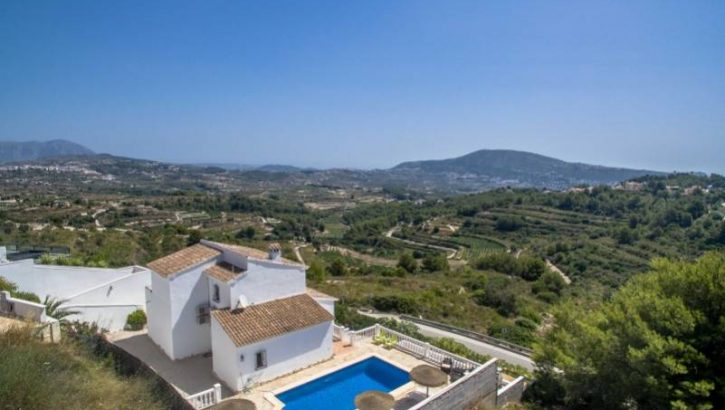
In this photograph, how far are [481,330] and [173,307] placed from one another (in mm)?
18875

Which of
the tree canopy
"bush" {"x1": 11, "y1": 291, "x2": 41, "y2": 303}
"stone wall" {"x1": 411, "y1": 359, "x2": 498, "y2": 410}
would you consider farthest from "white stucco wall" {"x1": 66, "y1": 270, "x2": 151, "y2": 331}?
the tree canopy

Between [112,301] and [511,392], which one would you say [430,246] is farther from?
[511,392]

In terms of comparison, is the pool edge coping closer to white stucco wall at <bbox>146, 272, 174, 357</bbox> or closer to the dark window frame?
the dark window frame

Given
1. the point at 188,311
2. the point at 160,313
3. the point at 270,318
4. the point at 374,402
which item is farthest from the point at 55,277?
the point at 374,402

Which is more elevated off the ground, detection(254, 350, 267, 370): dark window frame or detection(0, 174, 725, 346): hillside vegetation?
detection(254, 350, 267, 370): dark window frame

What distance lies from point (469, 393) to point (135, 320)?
13.4 m

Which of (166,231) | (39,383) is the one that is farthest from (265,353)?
(166,231)

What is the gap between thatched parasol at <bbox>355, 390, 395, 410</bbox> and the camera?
10.5 meters

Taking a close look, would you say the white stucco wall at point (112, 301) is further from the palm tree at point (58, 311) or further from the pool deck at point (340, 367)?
the pool deck at point (340, 367)

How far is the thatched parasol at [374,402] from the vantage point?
10.5 m

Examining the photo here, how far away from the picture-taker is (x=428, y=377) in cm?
1198

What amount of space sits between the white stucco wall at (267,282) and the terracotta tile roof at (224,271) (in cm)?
31

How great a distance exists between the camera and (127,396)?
9.04 meters

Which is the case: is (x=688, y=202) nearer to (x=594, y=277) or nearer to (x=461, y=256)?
(x=594, y=277)
